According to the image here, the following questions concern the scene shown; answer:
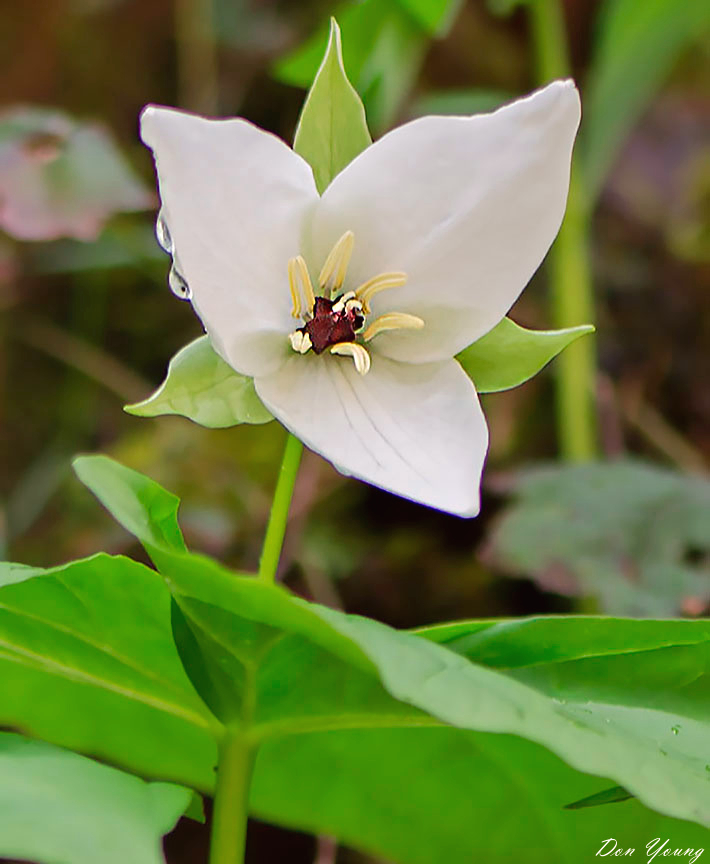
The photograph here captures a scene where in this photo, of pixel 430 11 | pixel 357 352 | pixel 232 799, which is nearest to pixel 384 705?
pixel 232 799

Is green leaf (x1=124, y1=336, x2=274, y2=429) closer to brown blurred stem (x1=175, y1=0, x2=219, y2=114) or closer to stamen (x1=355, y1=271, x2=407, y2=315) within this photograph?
stamen (x1=355, y1=271, x2=407, y2=315)

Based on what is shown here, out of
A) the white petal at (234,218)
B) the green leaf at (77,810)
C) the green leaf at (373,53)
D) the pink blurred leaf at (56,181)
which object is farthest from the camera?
the pink blurred leaf at (56,181)

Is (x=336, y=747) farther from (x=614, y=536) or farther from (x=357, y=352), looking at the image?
(x=614, y=536)

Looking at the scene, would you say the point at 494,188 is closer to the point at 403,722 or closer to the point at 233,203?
the point at 233,203

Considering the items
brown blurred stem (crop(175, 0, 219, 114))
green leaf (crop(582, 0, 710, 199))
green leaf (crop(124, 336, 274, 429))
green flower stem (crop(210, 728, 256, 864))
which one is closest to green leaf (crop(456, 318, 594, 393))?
green leaf (crop(124, 336, 274, 429))

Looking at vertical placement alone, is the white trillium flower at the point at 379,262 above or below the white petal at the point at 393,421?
above
